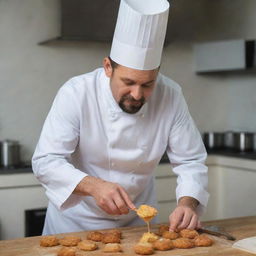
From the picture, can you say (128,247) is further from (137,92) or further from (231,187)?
(231,187)

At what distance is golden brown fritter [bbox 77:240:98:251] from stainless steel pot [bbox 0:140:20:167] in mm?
1853

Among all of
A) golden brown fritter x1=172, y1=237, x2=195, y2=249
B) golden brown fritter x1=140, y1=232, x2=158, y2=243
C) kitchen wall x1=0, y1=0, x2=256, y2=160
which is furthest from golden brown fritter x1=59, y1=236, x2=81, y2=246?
kitchen wall x1=0, y1=0, x2=256, y2=160

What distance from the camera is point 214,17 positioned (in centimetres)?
438

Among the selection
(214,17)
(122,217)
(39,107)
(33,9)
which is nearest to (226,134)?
(214,17)

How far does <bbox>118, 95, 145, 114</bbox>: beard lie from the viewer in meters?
1.93

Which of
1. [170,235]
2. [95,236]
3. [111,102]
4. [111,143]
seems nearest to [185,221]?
[170,235]

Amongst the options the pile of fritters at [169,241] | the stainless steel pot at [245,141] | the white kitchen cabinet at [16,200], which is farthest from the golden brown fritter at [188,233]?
the stainless steel pot at [245,141]

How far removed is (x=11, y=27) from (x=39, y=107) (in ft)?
1.88

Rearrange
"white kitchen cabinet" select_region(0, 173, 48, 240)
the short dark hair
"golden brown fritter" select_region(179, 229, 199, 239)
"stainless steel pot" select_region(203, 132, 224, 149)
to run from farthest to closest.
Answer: "stainless steel pot" select_region(203, 132, 224, 149) < "white kitchen cabinet" select_region(0, 173, 48, 240) < the short dark hair < "golden brown fritter" select_region(179, 229, 199, 239)

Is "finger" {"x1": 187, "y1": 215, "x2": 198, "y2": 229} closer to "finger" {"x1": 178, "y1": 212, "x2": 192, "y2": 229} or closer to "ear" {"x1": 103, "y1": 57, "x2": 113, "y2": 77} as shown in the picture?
"finger" {"x1": 178, "y1": 212, "x2": 192, "y2": 229}

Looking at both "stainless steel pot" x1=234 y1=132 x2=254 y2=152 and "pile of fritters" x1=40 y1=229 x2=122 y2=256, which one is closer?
"pile of fritters" x1=40 y1=229 x2=122 y2=256

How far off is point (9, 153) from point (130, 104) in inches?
66.5

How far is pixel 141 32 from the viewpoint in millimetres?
1958

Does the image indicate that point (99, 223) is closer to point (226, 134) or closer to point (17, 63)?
point (17, 63)
